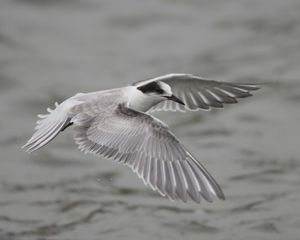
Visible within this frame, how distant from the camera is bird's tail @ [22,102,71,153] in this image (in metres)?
7.03

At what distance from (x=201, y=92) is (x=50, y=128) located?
1.43 metres

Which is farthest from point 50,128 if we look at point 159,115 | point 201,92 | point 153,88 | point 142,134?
point 159,115

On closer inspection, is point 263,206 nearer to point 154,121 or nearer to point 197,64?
point 154,121

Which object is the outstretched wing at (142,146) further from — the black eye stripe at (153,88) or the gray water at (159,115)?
the gray water at (159,115)

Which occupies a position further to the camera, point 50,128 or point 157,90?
point 157,90

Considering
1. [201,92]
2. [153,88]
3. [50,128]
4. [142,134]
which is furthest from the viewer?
[201,92]

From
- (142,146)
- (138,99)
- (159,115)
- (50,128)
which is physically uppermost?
(159,115)

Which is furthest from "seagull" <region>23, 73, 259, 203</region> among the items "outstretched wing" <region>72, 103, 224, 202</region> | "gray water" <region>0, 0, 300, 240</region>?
"gray water" <region>0, 0, 300, 240</region>

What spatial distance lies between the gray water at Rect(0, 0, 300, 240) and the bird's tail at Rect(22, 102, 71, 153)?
1201 mm

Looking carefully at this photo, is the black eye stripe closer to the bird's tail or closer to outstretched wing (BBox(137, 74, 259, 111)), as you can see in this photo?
outstretched wing (BBox(137, 74, 259, 111))

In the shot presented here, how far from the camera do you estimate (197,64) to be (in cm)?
1144

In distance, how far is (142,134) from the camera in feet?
22.9

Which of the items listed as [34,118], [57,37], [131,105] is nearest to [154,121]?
[131,105]

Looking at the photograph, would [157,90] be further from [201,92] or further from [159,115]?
[159,115]
